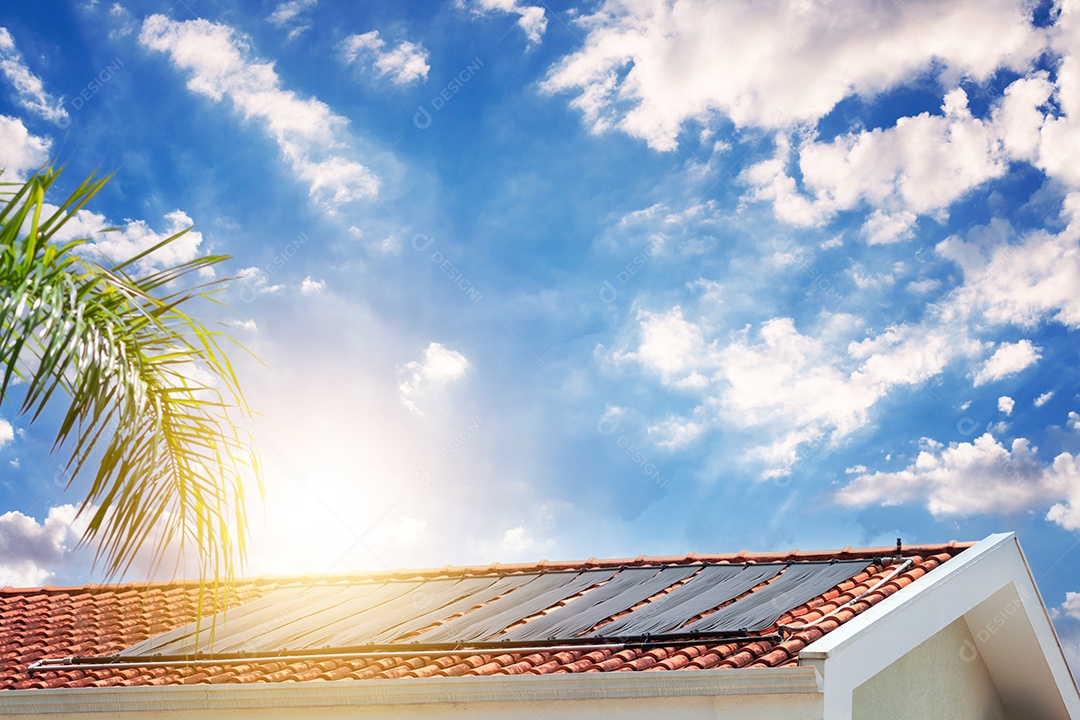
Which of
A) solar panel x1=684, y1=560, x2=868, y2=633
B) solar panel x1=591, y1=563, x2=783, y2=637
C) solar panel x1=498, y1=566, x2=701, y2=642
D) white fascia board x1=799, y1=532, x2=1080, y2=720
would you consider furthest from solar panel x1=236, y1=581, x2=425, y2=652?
white fascia board x1=799, y1=532, x2=1080, y2=720

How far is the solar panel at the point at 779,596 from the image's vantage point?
7848 millimetres

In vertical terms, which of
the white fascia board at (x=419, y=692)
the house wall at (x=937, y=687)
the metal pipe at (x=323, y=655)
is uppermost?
the house wall at (x=937, y=687)

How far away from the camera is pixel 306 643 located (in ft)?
31.1

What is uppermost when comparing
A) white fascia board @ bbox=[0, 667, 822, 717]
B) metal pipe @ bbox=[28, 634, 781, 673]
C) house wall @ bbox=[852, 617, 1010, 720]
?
house wall @ bbox=[852, 617, 1010, 720]

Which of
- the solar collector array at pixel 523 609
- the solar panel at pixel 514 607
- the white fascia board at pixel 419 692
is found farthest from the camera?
the solar panel at pixel 514 607

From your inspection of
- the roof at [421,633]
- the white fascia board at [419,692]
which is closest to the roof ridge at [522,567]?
the roof at [421,633]

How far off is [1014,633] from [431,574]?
6.56m

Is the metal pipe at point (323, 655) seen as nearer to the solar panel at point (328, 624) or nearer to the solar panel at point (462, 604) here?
the solar panel at point (328, 624)

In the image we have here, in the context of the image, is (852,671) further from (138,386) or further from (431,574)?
(431,574)

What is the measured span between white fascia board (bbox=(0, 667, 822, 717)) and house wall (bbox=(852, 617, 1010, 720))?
1781mm

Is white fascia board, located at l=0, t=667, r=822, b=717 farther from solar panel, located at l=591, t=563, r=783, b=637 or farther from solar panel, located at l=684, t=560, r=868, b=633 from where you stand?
solar panel, located at l=591, t=563, r=783, b=637

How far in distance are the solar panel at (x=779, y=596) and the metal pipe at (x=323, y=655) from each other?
287mm

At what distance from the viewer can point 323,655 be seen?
9000 millimetres

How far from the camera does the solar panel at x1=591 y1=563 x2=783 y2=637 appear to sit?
27.2 feet
